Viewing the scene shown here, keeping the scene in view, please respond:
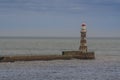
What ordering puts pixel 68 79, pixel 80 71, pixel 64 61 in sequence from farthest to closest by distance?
pixel 64 61, pixel 80 71, pixel 68 79

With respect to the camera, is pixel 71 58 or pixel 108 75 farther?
pixel 71 58

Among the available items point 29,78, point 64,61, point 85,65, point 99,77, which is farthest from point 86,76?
point 64,61

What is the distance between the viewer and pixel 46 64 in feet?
141

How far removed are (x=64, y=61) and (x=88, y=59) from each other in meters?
2.37

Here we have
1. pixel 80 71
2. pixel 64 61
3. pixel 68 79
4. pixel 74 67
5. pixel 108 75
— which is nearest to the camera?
pixel 68 79

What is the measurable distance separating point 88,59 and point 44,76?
12.1 m

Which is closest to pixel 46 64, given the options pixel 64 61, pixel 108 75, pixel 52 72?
pixel 64 61

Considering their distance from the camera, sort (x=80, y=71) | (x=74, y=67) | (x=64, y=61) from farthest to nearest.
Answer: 1. (x=64, y=61)
2. (x=74, y=67)
3. (x=80, y=71)

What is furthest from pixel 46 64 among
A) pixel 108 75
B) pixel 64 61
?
pixel 108 75

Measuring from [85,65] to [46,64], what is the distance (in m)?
3.04

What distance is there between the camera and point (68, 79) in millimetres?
33625

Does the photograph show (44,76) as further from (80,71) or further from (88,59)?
(88,59)

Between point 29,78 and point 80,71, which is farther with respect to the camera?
point 80,71

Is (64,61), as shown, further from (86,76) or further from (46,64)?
(86,76)
